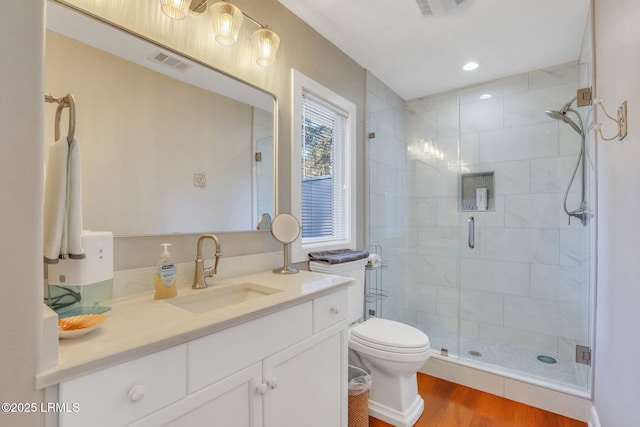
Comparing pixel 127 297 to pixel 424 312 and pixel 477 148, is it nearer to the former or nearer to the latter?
pixel 424 312

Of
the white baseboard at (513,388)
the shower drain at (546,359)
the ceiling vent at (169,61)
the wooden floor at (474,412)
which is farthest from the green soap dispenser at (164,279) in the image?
the shower drain at (546,359)

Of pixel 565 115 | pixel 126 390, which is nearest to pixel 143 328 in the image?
pixel 126 390

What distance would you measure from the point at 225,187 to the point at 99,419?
1031 millimetres

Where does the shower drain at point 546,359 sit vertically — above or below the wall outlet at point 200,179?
below

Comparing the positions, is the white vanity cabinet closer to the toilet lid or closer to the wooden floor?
the toilet lid

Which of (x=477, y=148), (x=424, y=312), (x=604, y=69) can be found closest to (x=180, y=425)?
(x=604, y=69)

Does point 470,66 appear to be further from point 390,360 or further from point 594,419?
point 594,419

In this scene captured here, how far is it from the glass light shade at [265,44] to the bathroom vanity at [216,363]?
1137mm

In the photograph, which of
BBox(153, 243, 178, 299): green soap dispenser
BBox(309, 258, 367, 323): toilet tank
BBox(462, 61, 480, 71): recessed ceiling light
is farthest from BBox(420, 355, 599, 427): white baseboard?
BBox(462, 61, 480, 71): recessed ceiling light

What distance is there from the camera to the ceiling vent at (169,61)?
1225mm

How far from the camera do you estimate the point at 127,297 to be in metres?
1.10

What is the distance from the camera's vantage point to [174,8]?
1191 mm

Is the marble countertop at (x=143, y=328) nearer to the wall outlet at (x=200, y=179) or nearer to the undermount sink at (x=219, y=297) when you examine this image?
the undermount sink at (x=219, y=297)

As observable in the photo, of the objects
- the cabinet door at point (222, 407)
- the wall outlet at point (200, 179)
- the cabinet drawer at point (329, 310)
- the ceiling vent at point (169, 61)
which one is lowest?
the cabinet door at point (222, 407)
